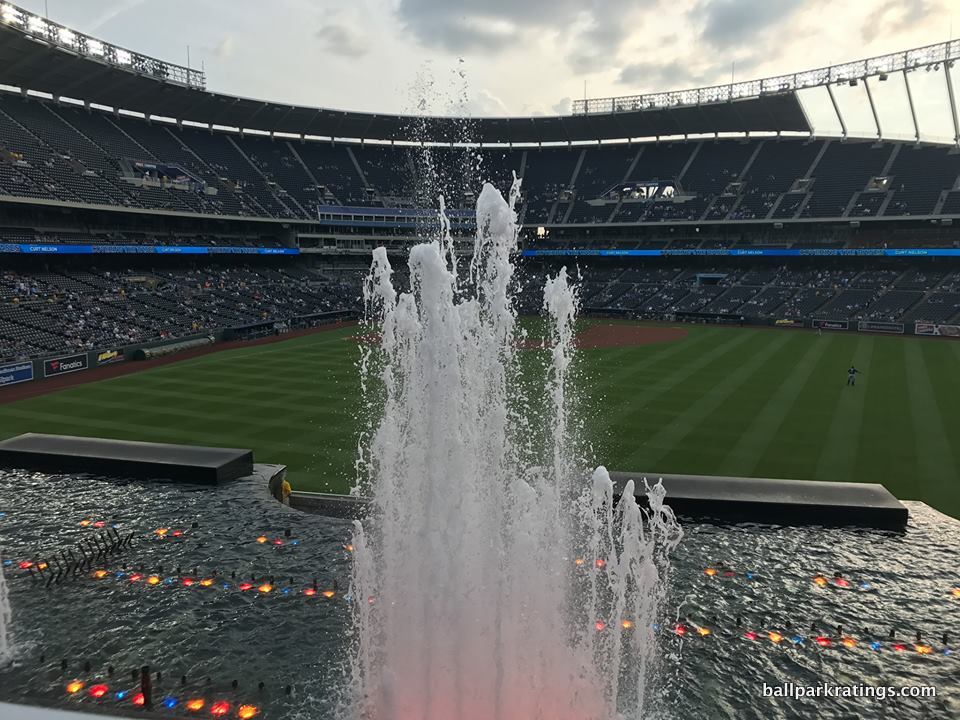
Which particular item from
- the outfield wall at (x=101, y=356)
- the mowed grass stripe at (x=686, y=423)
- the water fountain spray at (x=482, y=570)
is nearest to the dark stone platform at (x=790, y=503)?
the water fountain spray at (x=482, y=570)

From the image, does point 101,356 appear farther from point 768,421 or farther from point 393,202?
point 393,202

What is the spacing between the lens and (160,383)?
3162 centimetres

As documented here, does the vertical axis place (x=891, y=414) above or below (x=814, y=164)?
below

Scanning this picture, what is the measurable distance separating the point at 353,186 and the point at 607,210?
108ft

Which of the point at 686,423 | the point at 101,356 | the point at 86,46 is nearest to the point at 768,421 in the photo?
the point at 686,423

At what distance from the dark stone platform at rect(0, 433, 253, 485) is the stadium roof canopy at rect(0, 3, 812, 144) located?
38384 mm

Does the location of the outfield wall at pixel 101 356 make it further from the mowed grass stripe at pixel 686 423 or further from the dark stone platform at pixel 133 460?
the mowed grass stripe at pixel 686 423

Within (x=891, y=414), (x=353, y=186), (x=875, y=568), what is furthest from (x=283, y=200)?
(x=875, y=568)

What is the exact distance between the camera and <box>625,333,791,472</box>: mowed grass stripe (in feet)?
63.3

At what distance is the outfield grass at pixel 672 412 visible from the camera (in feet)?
62.3

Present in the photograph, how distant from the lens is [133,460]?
55.3 feet

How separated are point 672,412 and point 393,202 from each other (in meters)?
60.9

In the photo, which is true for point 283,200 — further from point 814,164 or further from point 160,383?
point 814,164

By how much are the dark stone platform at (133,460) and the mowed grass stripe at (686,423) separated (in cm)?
1202
